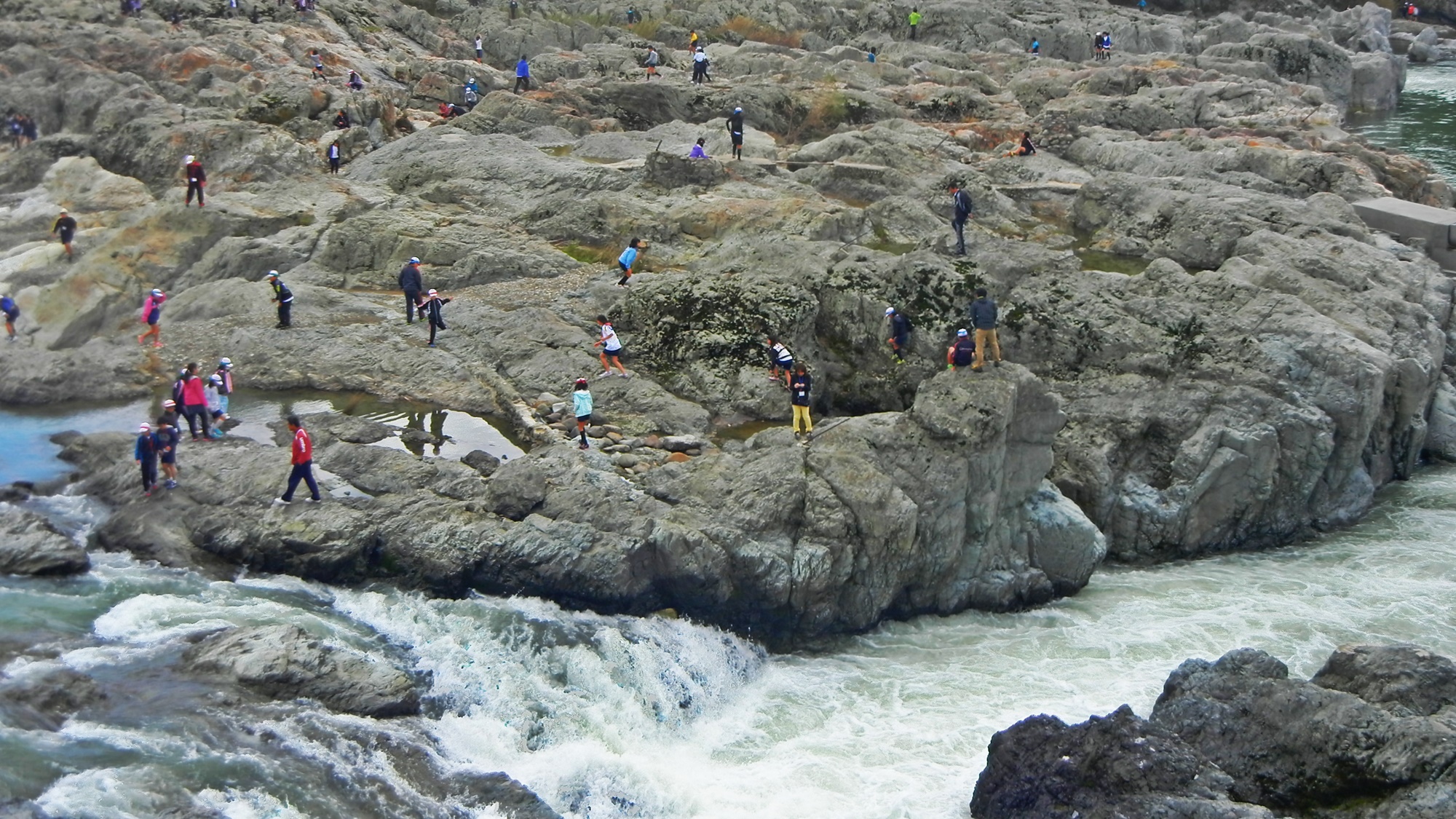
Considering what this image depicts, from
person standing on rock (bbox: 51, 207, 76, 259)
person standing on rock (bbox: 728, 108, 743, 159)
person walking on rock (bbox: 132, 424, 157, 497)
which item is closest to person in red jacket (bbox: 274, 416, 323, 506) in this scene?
person walking on rock (bbox: 132, 424, 157, 497)

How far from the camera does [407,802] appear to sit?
66.0ft

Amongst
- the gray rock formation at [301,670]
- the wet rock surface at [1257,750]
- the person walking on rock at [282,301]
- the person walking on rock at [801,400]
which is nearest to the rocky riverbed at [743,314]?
the person walking on rock at [282,301]

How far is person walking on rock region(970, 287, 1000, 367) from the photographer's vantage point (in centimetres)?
2914

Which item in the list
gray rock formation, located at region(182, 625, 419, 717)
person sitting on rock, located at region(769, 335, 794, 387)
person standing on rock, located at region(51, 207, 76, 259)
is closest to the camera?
gray rock formation, located at region(182, 625, 419, 717)

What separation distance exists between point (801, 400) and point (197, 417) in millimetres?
13455

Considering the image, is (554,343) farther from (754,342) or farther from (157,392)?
(157,392)

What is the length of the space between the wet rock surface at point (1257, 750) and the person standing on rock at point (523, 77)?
46696 millimetres

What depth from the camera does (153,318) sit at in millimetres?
35000

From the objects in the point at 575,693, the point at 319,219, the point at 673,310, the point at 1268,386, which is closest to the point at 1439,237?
the point at 1268,386

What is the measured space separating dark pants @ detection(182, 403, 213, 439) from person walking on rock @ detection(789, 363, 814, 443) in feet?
42.6

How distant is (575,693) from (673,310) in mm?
13707

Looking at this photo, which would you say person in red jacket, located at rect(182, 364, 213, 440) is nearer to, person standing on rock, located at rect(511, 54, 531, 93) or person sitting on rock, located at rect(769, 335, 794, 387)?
person sitting on rock, located at rect(769, 335, 794, 387)

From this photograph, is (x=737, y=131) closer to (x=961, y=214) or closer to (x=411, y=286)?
(x=961, y=214)

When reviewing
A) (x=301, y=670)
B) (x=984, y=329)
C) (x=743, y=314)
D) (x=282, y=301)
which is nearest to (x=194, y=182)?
(x=282, y=301)
